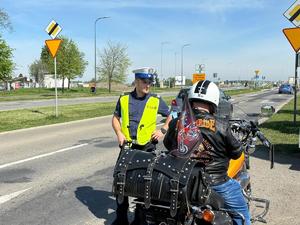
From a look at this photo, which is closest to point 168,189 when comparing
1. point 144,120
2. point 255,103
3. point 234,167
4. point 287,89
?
point 234,167

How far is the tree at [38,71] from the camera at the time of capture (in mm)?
93300

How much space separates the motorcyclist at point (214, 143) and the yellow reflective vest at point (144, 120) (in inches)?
62.2

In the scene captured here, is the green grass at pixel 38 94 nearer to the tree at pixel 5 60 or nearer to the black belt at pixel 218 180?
the tree at pixel 5 60

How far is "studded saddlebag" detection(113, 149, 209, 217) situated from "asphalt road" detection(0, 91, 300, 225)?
2315 millimetres

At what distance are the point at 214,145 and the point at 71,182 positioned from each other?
445 centimetres

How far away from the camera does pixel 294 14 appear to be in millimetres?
11445

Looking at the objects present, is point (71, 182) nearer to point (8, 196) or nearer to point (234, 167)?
point (8, 196)

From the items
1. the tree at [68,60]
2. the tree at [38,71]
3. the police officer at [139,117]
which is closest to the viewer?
the police officer at [139,117]

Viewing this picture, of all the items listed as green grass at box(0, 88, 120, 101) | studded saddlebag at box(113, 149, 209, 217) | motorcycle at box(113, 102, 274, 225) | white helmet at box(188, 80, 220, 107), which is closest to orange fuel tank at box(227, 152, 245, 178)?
motorcycle at box(113, 102, 274, 225)

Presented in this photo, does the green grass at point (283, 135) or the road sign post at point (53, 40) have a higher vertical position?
the road sign post at point (53, 40)

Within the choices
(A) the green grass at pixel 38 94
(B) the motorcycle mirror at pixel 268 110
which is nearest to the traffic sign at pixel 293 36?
(B) the motorcycle mirror at pixel 268 110

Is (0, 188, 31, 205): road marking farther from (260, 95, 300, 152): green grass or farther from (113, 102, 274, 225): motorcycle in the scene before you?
(260, 95, 300, 152): green grass

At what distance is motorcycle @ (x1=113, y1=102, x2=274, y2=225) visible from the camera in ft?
9.46

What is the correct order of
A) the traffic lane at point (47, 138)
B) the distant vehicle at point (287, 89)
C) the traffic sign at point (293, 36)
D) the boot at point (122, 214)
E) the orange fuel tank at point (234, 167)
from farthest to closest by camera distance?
the distant vehicle at point (287, 89), the traffic sign at point (293, 36), the traffic lane at point (47, 138), the boot at point (122, 214), the orange fuel tank at point (234, 167)
